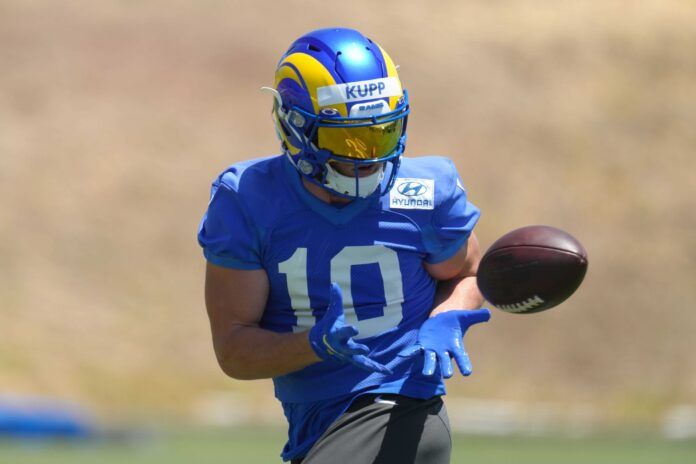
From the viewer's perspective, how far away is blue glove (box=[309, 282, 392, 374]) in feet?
11.1

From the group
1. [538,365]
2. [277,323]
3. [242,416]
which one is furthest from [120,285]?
[277,323]

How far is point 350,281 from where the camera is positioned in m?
3.82

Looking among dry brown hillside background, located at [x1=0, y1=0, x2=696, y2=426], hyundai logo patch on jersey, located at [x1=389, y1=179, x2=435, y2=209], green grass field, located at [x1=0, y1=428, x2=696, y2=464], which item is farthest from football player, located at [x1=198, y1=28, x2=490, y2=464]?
dry brown hillside background, located at [x1=0, y1=0, x2=696, y2=426]

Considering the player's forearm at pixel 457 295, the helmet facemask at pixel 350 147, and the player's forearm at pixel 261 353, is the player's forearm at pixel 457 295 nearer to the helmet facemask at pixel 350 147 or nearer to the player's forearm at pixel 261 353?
the helmet facemask at pixel 350 147

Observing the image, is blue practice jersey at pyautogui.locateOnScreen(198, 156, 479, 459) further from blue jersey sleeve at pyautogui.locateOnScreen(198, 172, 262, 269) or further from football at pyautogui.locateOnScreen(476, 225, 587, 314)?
football at pyautogui.locateOnScreen(476, 225, 587, 314)

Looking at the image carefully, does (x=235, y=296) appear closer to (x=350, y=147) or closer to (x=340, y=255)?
(x=340, y=255)

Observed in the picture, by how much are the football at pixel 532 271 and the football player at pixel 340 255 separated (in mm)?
151

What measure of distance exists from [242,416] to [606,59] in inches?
475

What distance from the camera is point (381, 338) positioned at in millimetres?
3846

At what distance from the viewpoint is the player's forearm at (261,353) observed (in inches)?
142

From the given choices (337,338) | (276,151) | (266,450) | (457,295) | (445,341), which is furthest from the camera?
(276,151)

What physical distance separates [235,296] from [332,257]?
0.33 meters

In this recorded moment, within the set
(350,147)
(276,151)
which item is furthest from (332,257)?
(276,151)

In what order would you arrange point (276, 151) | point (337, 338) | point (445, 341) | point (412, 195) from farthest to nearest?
point (276, 151) < point (412, 195) < point (445, 341) < point (337, 338)
